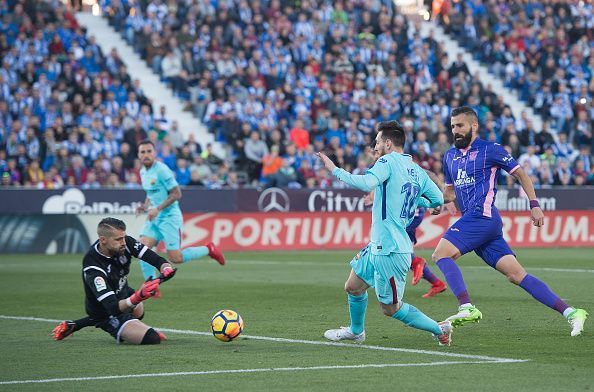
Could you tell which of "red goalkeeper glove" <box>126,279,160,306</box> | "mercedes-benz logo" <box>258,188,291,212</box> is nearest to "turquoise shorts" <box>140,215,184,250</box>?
"red goalkeeper glove" <box>126,279,160,306</box>

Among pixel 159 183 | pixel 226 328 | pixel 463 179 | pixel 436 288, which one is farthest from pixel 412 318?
pixel 159 183

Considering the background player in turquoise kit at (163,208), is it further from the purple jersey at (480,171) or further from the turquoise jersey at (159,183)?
the purple jersey at (480,171)

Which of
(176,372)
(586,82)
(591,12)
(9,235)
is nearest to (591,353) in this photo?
(176,372)

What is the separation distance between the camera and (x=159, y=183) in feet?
59.3

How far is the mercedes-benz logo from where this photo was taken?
97.3ft

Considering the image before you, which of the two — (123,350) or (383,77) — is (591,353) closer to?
(123,350)

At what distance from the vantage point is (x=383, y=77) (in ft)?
122

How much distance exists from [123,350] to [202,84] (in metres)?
23.3

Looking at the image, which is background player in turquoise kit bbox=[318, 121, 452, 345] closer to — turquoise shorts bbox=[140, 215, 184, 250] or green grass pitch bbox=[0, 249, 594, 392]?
green grass pitch bbox=[0, 249, 594, 392]

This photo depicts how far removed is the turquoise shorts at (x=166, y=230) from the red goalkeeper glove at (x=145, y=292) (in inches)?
280

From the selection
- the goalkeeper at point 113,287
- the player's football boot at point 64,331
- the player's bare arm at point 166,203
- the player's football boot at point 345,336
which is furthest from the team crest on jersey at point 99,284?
the player's bare arm at point 166,203

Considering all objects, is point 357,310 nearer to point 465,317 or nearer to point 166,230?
point 465,317

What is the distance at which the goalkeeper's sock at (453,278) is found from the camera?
39.6 feet

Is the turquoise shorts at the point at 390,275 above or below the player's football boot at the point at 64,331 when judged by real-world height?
above
